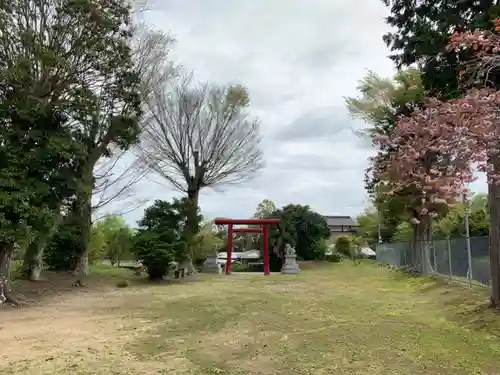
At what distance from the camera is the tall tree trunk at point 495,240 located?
8.09 m

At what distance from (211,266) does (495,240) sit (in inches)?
657

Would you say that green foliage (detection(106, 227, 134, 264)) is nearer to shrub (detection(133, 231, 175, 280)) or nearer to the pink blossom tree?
shrub (detection(133, 231, 175, 280))

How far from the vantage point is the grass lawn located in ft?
16.4

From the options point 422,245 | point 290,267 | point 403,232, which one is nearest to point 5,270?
point 422,245

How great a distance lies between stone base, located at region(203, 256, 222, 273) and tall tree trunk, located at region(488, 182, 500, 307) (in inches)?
639

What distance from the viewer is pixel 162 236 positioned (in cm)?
1731

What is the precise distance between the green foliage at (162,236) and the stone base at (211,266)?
4.80m

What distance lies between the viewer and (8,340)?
6.61m

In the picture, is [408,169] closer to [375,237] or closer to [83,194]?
[83,194]

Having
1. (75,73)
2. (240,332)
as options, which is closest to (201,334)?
(240,332)

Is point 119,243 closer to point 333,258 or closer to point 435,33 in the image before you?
point 333,258

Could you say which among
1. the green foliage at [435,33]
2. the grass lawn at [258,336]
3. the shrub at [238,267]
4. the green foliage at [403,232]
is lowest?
the shrub at [238,267]

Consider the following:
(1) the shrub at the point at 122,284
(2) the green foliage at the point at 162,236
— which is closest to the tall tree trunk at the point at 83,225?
(1) the shrub at the point at 122,284

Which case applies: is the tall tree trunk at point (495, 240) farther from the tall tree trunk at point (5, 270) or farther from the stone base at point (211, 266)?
the stone base at point (211, 266)
